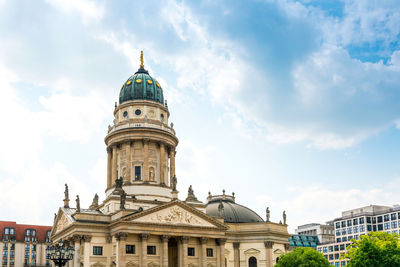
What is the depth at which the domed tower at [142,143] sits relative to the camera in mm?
76938

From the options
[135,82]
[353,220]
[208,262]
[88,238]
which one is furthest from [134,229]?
[353,220]

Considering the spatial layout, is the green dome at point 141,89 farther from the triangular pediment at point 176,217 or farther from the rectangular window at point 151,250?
the rectangular window at point 151,250

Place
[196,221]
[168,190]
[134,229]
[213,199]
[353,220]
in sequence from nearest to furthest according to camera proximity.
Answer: [134,229] < [196,221] < [168,190] < [213,199] < [353,220]

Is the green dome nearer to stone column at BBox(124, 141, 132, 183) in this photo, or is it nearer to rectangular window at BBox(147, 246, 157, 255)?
stone column at BBox(124, 141, 132, 183)

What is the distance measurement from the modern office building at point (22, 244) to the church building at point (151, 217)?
111 feet

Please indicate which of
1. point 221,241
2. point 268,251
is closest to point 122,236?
point 221,241

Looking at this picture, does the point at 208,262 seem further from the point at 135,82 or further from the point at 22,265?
the point at 22,265

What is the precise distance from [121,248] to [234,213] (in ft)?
83.7

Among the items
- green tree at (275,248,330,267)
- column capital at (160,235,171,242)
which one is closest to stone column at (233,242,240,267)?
green tree at (275,248,330,267)

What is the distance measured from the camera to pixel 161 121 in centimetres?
8262

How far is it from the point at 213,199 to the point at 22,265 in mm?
44820

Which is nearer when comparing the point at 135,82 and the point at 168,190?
the point at 168,190

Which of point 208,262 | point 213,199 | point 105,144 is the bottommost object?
point 208,262

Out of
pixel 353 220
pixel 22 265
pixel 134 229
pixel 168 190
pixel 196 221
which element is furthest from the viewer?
pixel 353 220
